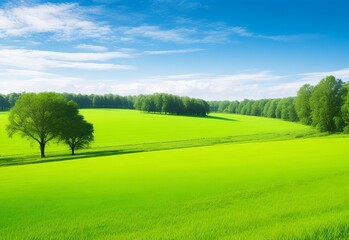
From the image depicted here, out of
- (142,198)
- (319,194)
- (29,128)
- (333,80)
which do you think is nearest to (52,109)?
(29,128)

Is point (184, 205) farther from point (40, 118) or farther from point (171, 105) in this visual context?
point (171, 105)

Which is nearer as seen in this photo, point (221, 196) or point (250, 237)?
point (250, 237)

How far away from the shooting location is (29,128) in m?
49.8

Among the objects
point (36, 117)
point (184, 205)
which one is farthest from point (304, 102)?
point (184, 205)

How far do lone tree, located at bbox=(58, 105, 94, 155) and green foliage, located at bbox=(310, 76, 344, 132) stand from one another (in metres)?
59.4

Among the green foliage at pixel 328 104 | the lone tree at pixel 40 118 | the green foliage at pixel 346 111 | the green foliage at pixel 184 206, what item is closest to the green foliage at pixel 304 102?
the green foliage at pixel 328 104

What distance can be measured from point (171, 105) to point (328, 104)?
9737cm

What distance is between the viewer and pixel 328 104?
76.5 metres

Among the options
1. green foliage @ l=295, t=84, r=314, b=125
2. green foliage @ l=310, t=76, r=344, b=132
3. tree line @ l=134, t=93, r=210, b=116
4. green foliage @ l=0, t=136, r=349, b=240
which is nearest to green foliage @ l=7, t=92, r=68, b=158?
green foliage @ l=0, t=136, r=349, b=240

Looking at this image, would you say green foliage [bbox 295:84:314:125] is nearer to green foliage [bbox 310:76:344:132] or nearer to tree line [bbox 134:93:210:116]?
green foliage [bbox 310:76:344:132]

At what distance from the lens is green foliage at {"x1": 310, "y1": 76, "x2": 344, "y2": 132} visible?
75.6 m

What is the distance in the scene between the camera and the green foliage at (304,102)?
298 ft

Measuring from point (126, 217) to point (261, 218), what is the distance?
16.8 ft

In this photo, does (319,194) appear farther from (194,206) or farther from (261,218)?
(194,206)
